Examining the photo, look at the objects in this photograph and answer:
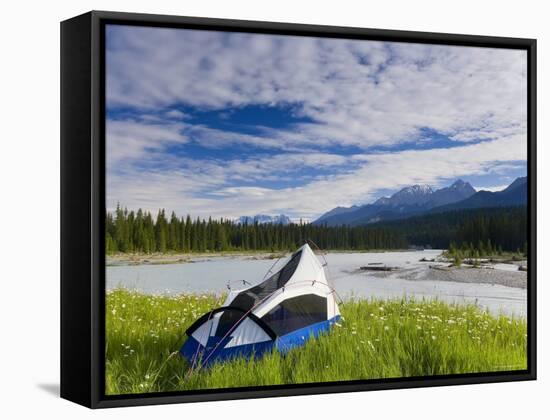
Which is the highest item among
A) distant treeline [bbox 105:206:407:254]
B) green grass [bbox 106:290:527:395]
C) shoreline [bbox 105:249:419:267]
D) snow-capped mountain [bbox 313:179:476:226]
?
snow-capped mountain [bbox 313:179:476:226]

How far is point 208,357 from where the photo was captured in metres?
7.83

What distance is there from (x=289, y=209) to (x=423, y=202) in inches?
45.2

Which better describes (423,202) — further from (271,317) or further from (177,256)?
(177,256)

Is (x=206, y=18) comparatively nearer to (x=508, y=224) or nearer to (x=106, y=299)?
(x=106, y=299)

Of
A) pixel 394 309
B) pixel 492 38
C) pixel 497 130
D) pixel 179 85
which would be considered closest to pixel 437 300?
pixel 394 309

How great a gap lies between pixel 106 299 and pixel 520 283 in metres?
3.51

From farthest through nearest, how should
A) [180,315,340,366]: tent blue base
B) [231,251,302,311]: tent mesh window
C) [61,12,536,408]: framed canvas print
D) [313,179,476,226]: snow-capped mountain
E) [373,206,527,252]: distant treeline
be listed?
[373,206,527,252]: distant treeline → [313,179,476,226]: snow-capped mountain → [231,251,302,311]: tent mesh window → [180,315,340,366]: tent blue base → [61,12,536,408]: framed canvas print

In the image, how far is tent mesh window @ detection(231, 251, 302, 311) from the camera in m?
7.98

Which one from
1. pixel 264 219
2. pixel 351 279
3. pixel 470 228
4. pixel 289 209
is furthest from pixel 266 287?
pixel 470 228

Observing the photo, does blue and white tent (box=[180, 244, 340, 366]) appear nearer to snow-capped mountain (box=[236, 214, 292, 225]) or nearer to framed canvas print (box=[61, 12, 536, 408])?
framed canvas print (box=[61, 12, 536, 408])

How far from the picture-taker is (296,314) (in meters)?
8.09

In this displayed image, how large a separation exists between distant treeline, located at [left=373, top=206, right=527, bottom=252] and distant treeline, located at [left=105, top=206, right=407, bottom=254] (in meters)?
0.24

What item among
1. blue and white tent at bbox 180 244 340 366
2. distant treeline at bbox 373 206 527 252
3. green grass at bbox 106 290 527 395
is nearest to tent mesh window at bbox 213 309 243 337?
blue and white tent at bbox 180 244 340 366

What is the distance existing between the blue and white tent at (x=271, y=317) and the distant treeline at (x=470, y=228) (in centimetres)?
73
